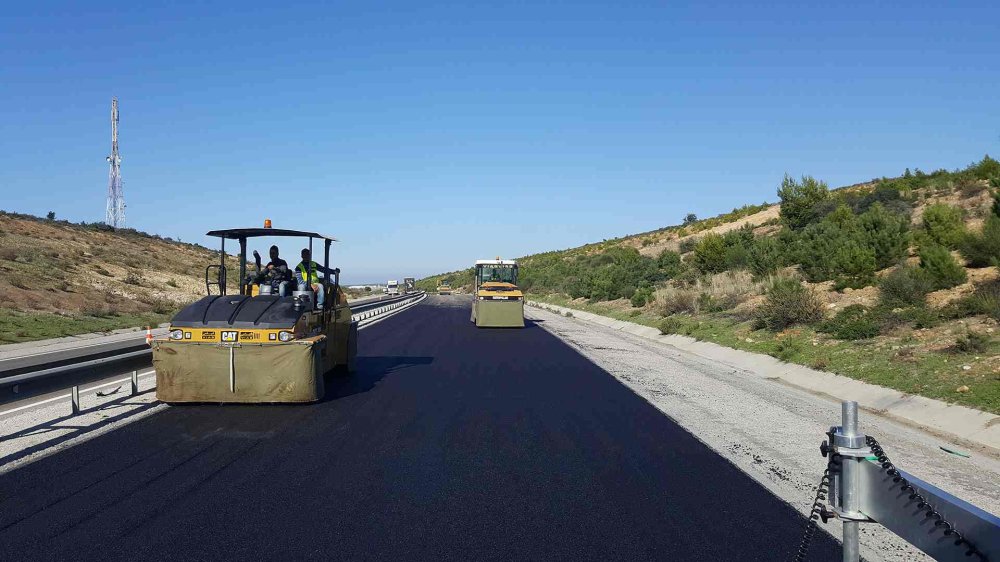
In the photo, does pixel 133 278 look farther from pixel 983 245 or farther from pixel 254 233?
pixel 983 245

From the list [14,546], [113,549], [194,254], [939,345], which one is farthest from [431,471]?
[194,254]

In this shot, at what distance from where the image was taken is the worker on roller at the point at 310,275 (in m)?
12.3

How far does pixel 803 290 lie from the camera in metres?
20.2

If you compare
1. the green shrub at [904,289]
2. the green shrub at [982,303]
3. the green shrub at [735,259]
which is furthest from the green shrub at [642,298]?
the green shrub at [982,303]

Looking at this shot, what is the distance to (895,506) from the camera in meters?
3.09

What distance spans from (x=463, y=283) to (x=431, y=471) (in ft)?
403

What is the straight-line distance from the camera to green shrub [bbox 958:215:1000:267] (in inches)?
766

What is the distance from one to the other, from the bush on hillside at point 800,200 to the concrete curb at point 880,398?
3157 cm

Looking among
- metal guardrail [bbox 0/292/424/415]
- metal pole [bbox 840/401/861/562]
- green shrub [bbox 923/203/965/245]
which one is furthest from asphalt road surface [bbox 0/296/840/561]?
green shrub [bbox 923/203/965/245]

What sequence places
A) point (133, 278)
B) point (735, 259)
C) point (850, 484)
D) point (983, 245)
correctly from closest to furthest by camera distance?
point (850, 484) < point (983, 245) < point (735, 259) < point (133, 278)

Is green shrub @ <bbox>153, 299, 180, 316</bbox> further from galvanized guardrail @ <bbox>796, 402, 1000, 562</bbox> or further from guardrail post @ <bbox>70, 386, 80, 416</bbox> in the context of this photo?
galvanized guardrail @ <bbox>796, 402, 1000, 562</bbox>

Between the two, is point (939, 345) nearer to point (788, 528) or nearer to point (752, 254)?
point (788, 528)

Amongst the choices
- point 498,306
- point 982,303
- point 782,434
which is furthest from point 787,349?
point 498,306

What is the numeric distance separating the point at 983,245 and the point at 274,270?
1788 cm
